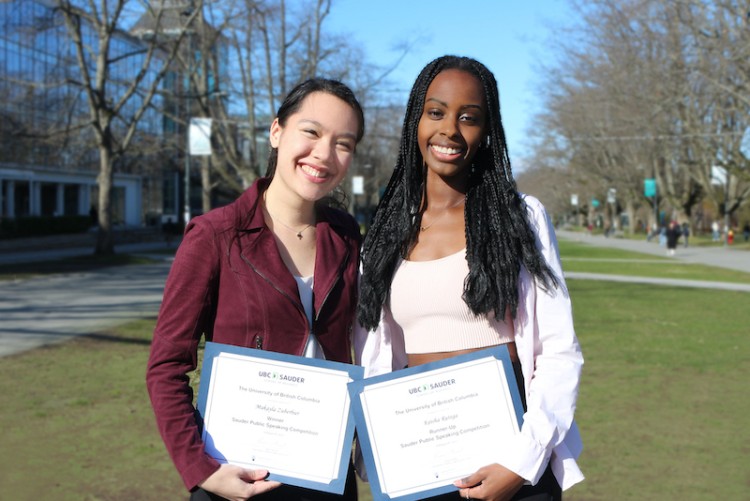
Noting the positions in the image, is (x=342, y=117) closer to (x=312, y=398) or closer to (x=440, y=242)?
(x=440, y=242)

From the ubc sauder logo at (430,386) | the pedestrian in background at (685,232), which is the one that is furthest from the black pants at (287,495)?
the pedestrian in background at (685,232)

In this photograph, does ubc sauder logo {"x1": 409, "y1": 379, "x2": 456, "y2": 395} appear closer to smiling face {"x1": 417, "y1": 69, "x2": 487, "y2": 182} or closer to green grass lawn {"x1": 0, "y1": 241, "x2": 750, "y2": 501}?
smiling face {"x1": 417, "y1": 69, "x2": 487, "y2": 182}

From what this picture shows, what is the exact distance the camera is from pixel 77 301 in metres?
17.1

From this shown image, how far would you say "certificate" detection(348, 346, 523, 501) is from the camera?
8.27 ft

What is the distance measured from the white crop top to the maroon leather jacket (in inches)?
10.0

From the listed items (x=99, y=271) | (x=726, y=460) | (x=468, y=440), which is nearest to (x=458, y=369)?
(x=468, y=440)

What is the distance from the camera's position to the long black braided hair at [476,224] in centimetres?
264

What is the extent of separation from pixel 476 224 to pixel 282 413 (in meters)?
0.87

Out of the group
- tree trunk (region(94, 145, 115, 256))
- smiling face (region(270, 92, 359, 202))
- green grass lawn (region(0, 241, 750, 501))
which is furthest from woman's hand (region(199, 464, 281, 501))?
tree trunk (region(94, 145, 115, 256))

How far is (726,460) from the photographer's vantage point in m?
6.44

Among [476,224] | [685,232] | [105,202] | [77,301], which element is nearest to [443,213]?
[476,224]

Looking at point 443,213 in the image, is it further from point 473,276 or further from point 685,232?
point 685,232

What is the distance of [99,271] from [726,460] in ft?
71.8

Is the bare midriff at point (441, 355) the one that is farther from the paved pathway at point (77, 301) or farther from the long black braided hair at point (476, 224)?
the paved pathway at point (77, 301)
